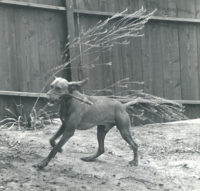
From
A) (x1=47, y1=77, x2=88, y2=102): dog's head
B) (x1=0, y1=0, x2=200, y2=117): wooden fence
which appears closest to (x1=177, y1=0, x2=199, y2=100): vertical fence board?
(x1=0, y1=0, x2=200, y2=117): wooden fence

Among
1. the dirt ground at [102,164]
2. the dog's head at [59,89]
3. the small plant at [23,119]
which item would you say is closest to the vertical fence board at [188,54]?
the dirt ground at [102,164]

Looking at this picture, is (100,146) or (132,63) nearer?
(100,146)

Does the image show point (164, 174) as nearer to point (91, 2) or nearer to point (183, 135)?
point (183, 135)

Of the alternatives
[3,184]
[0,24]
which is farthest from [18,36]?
[3,184]

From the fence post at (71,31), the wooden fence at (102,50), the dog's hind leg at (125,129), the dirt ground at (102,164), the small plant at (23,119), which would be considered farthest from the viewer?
the fence post at (71,31)

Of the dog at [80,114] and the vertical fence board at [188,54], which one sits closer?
the dog at [80,114]

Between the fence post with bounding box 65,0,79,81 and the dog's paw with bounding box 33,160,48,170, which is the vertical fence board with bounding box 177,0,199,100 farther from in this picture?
the dog's paw with bounding box 33,160,48,170

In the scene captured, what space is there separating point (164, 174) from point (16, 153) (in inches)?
72.3

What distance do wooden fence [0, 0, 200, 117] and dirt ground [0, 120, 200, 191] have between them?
995 mm

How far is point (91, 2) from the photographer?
966 centimetres

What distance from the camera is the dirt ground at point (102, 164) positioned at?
6066 mm

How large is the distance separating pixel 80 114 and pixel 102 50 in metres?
3.36

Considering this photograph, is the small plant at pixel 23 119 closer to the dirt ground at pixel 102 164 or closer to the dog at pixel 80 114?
the dirt ground at pixel 102 164

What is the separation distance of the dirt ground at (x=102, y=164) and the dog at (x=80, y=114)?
222 mm
